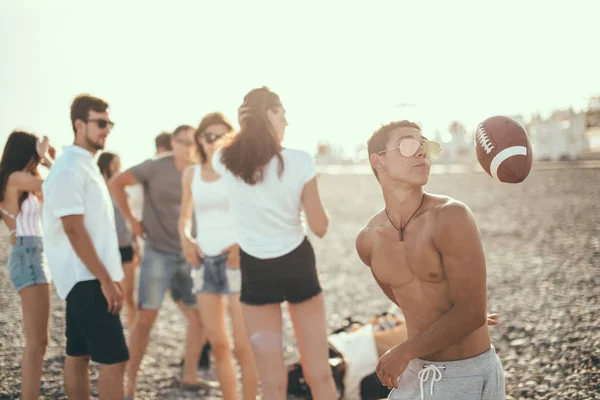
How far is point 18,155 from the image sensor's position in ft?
13.8

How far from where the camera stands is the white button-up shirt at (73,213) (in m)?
3.52

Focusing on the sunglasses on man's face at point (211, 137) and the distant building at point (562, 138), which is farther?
the distant building at point (562, 138)

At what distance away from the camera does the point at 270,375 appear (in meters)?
3.52

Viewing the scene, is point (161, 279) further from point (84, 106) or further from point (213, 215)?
point (84, 106)

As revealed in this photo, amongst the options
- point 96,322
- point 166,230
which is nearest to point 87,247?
point 96,322

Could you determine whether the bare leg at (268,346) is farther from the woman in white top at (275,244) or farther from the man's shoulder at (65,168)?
the man's shoulder at (65,168)

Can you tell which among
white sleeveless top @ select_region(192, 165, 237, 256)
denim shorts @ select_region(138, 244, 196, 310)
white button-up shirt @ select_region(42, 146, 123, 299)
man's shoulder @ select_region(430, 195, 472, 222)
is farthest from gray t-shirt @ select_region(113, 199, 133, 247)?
man's shoulder @ select_region(430, 195, 472, 222)

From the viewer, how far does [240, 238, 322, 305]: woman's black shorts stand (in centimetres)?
354

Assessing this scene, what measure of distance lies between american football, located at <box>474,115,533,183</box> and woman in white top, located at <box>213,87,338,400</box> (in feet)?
3.64

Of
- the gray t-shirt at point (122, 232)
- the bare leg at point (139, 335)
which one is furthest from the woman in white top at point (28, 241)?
the gray t-shirt at point (122, 232)

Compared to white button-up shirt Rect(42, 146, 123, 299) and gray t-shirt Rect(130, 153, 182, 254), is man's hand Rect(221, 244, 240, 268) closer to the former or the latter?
white button-up shirt Rect(42, 146, 123, 299)

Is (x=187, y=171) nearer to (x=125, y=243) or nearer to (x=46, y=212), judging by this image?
(x=46, y=212)

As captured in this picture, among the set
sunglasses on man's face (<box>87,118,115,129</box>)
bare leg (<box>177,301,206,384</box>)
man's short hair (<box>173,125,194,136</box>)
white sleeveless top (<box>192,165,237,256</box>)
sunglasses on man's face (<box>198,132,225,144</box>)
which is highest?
man's short hair (<box>173,125,194,136</box>)

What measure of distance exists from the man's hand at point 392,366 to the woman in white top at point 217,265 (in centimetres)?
204
